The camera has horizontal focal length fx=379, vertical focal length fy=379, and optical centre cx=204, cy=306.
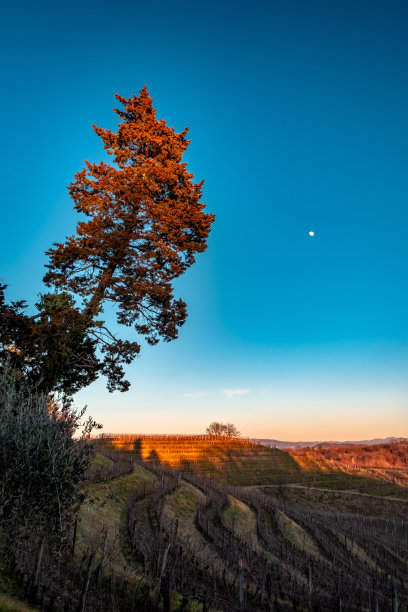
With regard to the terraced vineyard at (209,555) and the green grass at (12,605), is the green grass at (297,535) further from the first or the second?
the green grass at (12,605)

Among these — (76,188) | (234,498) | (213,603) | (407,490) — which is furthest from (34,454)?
(407,490)

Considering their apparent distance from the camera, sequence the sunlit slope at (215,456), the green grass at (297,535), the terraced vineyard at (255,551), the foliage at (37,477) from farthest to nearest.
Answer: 1. the sunlit slope at (215,456)
2. the green grass at (297,535)
3. the terraced vineyard at (255,551)
4. the foliage at (37,477)

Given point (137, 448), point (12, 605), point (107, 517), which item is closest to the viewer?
point (12, 605)

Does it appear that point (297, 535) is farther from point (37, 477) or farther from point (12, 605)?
point (12, 605)

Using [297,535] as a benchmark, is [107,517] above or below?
above

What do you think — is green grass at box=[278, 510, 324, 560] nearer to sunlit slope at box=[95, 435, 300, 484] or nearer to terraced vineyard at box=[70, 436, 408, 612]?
terraced vineyard at box=[70, 436, 408, 612]

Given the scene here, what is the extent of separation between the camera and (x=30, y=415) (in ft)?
39.5

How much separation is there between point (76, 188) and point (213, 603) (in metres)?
22.2

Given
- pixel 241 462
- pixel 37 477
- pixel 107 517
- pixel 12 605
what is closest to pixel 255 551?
pixel 107 517

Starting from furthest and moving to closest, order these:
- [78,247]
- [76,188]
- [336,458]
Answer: [336,458]
[76,188]
[78,247]

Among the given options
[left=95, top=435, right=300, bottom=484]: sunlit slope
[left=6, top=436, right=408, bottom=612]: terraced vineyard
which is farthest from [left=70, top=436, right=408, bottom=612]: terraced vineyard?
[left=95, top=435, right=300, bottom=484]: sunlit slope

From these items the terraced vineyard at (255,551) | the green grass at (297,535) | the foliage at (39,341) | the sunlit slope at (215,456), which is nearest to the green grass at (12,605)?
the terraced vineyard at (255,551)

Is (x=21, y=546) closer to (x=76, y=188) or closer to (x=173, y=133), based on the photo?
(x=76, y=188)

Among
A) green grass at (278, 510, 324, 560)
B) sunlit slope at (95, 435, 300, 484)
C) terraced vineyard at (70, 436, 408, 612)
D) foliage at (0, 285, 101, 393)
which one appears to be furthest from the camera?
sunlit slope at (95, 435, 300, 484)
